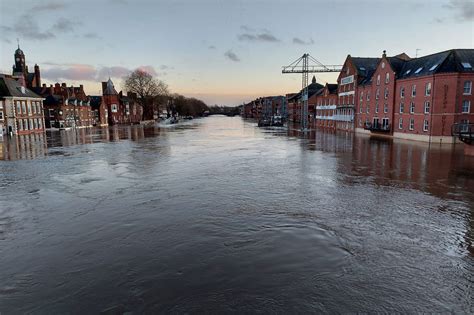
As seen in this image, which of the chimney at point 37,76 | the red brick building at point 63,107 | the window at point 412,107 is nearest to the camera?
the window at point 412,107

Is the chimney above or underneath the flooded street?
above

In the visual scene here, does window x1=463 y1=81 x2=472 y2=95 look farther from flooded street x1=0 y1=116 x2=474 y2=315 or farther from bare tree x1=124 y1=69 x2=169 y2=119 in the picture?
bare tree x1=124 y1=69 x2=169 y2=119

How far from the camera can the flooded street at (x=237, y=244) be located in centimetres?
635

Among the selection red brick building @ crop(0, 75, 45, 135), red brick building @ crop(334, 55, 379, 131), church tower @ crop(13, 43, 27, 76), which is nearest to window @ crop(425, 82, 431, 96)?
red brick building @ crop(334, 55, 379, 131)

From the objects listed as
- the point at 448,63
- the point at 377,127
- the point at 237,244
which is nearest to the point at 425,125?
the point at 448,63

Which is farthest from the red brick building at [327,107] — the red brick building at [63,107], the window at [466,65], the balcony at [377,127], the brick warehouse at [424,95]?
the red brick building at [63,107]

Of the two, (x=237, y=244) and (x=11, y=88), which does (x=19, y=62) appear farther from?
(x=237, y=244)

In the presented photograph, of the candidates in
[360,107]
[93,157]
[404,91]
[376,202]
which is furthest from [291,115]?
[376,202]

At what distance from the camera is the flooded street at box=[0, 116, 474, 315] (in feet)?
20.8

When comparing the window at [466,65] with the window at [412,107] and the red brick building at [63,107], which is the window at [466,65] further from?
the red brick building at [63,107]

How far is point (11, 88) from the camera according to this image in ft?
177

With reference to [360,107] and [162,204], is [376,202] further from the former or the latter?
[360,107]

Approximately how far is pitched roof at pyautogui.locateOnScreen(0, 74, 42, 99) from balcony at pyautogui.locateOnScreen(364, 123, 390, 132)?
56.0 meters

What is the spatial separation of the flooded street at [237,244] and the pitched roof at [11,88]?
44185 mm
